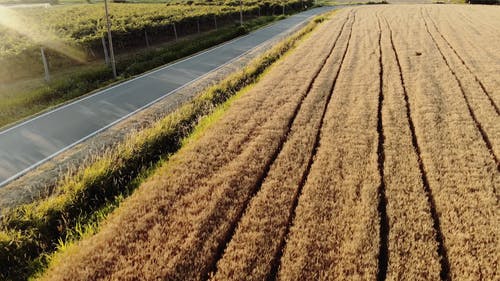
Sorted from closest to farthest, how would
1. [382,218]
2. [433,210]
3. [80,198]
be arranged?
[382,218] < [433,210] < [80,198]

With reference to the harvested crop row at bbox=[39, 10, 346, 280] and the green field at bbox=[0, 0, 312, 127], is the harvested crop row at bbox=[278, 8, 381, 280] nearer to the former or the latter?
the harvested crop row at bbox=[39, 10, 346, 280]

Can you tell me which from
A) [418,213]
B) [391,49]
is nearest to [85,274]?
[418,213]

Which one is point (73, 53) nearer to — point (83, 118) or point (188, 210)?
point (83, 118)

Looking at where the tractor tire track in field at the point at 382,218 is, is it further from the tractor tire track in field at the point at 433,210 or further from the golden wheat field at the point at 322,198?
the tractor tire track in field at the point at 433,210

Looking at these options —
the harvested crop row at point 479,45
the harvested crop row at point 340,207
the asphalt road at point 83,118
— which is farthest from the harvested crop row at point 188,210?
the harvested crop row at point 479,45

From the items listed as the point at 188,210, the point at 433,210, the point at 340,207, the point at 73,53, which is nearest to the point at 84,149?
the point at 188,210

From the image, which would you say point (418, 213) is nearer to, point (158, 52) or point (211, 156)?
point (211, 156)
